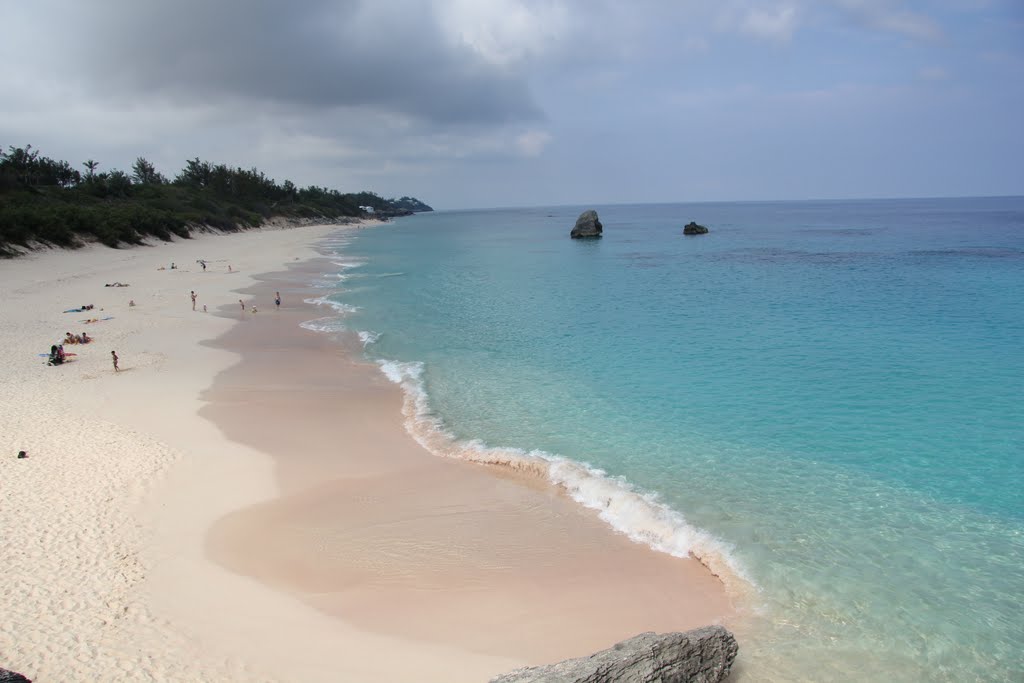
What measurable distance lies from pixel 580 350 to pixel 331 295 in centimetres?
2090

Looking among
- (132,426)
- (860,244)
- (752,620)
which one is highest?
(860,244)

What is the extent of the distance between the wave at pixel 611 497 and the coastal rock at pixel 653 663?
2397 millimetres

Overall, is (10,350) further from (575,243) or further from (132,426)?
(575,243)

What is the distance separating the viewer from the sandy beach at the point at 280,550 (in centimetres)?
733

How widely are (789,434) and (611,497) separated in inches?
221

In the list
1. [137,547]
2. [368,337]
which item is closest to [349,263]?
[368,337]

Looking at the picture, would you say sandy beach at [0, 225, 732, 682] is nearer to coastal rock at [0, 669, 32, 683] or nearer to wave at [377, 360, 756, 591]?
wave at [377, 360, 756, 591]

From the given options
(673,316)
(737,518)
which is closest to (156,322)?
(673,316)

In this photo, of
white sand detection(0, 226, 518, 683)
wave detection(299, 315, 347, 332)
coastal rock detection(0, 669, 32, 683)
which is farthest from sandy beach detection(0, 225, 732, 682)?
wave detection(299, 315, 347, 332)

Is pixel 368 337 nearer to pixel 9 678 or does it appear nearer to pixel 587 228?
pixel 9 678

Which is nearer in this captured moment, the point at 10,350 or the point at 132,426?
the point at 132,426

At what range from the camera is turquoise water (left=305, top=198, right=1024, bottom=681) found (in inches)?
328

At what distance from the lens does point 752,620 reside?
818cm

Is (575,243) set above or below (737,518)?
above
